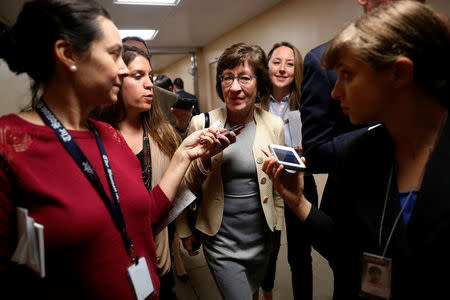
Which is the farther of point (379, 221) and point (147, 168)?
point (147, 168)

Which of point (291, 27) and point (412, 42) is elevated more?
point (291, 27)

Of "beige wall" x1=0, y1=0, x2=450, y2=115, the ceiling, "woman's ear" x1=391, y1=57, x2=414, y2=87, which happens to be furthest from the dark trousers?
the ceiling

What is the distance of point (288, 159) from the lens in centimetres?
105

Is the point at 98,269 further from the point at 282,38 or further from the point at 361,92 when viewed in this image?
the point at 282,38

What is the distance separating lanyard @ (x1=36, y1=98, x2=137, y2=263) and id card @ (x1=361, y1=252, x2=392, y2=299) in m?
0.73

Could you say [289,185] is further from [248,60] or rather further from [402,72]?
[248,60]

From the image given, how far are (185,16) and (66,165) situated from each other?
5.01 metres

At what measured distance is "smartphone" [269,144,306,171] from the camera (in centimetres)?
98

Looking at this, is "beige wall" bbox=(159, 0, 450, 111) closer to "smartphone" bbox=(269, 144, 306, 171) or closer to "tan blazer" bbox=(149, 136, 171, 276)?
"smartphone" bbox=(269, 144, 306, 171)

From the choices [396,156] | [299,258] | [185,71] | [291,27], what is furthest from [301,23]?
[185,71]

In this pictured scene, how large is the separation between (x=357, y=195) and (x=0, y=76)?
305cm

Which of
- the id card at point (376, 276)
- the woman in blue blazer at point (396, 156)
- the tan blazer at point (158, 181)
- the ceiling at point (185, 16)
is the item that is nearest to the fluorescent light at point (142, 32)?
the ceiling at point (185, 16)

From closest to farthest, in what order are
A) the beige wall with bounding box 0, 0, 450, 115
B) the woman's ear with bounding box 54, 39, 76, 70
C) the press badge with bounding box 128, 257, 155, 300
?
the woman's ear with bounding box 54, 39, 76, 70
the press badge with bounding box 128, 257, 155, 300
the beige wall with bounding box 0, 0, 450, 115

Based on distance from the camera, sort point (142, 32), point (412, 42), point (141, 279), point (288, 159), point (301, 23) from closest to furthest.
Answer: point (412, 42) < point (141, 279) < point (288, 159) < point (301, 23) < point (142, 32)
